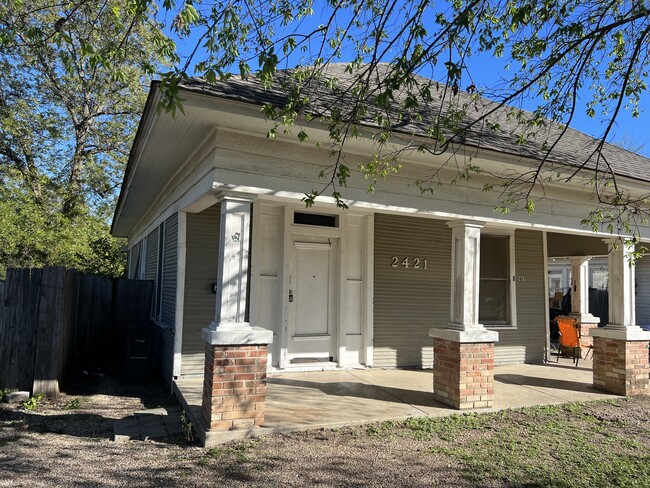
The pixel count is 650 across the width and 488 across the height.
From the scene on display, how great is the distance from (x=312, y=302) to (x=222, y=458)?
3.41m

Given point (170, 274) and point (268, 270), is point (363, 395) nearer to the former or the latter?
point (268, 270)

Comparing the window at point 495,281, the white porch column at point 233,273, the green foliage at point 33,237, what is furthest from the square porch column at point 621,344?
the green foliage at point 33,237

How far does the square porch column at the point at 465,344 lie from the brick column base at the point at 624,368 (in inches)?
94.0

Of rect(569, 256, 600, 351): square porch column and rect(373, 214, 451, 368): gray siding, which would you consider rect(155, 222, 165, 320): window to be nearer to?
rect(373, 214, 451, 368): gray siding

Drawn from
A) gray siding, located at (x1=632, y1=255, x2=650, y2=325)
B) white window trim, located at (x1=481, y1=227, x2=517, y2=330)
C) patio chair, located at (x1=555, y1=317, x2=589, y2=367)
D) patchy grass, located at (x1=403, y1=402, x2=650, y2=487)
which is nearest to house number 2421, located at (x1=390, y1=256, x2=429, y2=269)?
white window trim, located at (x1=481, y1=227, x2=517, y2=330)

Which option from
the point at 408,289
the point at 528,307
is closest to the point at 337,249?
the point at 408,289

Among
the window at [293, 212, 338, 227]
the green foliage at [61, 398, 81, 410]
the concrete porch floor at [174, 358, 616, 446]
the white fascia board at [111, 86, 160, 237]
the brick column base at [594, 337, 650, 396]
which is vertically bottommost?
the green foliage at [61, 398, 81, 410]

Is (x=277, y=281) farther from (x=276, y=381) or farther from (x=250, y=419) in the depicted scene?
(x=250, y=419)

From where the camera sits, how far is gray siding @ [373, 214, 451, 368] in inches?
302

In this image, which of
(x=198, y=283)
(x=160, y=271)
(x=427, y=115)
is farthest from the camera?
(x=160, y=271)

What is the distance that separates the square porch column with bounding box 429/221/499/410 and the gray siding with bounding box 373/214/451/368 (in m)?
1.70

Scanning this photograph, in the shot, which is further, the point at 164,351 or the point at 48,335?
the point at 164,351

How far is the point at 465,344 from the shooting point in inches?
220

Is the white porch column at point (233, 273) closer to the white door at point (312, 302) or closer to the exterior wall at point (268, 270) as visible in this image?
the exterior wall at point (268, 270)
